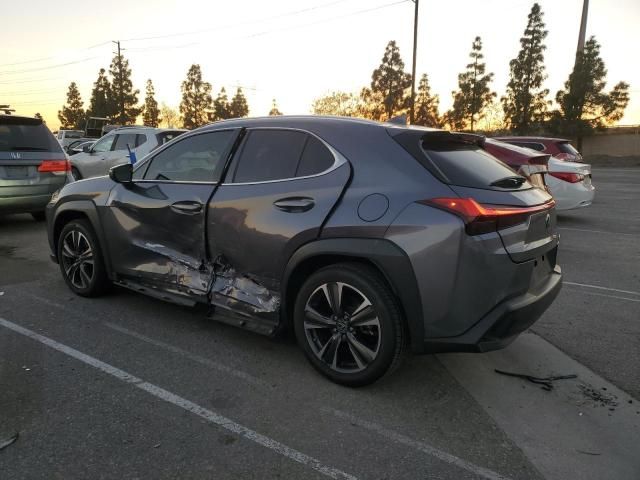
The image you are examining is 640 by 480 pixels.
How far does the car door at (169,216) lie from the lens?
152 inches

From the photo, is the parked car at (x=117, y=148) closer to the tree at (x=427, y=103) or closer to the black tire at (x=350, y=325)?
the black tire at (x=350, y=325)

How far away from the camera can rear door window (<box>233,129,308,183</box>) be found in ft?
11.5

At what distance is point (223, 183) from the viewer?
3760mm

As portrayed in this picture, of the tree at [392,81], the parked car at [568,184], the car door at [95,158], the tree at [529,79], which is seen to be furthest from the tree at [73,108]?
the parked car at [568,184]

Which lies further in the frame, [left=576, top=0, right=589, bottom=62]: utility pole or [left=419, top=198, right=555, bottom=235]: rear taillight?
[left=576, top=0, right=589, bottom=62]: utility pole

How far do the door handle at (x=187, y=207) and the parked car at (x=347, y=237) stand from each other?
0.06 feet

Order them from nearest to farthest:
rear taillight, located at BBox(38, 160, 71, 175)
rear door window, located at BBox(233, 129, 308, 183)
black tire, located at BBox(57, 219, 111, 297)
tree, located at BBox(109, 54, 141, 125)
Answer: rear door window, located at BBox(233, 129, 308, 183), black tire, located at BBox(57, 219, 111, 297), rear taillight, located at BBox(38, 160, 71, 175), tree, located at BBox(109, 54, 141, 125)

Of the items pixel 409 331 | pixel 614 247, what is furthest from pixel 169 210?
pixel 614 247

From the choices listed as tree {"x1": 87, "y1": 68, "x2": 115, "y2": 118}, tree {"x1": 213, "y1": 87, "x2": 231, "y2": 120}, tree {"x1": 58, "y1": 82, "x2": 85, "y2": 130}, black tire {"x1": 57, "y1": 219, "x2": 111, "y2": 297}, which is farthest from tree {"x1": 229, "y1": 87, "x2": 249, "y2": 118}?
black tire {"x1": 57, "y1": 219, "x2": 111, "y2": 297}

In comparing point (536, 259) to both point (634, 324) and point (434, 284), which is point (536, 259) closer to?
point (434, 284)

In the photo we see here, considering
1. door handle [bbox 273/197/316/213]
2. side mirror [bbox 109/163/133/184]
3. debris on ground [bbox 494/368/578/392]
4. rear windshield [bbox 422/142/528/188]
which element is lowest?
debris on ground [bbox 494/368/578/392]

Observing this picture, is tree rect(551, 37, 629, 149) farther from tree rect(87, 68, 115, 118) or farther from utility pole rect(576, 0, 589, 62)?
tree rect(87, 68, 115, 118)

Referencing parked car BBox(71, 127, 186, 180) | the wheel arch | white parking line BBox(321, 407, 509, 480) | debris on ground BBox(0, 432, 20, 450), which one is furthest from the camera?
parked car BBox(71, 127, 186, 180)

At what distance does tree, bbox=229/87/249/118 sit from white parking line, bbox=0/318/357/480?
69332 millimetres
